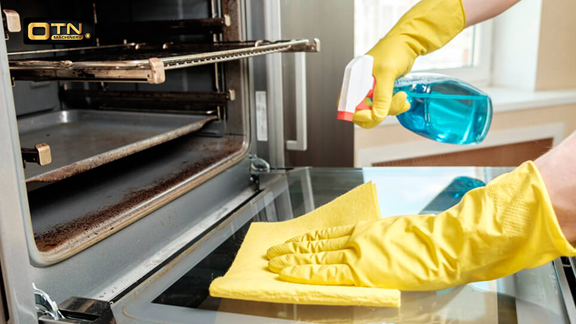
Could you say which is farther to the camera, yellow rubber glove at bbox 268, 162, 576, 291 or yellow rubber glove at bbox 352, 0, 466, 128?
yellow rubber glove at bbox 352, 0, 466, 128

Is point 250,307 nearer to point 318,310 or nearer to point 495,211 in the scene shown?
point 318,310

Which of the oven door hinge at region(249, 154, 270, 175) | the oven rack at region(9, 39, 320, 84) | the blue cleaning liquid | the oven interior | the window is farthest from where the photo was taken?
the window

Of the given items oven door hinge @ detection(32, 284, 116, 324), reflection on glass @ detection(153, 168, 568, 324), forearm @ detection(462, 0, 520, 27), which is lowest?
reflection on glass @ detection(153, 168, 568, 324)

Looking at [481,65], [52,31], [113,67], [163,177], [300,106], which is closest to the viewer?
[113,67]

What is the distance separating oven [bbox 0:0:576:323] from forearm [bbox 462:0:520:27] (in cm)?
39

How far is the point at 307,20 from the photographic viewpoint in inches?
55.3

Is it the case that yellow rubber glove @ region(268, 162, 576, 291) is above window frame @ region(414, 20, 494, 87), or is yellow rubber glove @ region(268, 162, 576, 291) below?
below

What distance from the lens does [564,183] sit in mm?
711

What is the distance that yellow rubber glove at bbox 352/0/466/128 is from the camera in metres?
1.10

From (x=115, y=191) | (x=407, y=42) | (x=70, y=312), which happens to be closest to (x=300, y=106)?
(x=407, y=42)

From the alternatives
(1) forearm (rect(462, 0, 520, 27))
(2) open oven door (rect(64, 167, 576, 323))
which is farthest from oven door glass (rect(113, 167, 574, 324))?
(1) forearm (rect(462, 0, 520, 27))

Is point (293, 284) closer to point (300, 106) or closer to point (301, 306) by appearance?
point (301, 306)

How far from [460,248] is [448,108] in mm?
562

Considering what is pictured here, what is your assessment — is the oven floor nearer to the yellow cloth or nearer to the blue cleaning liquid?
the yellow cloth
